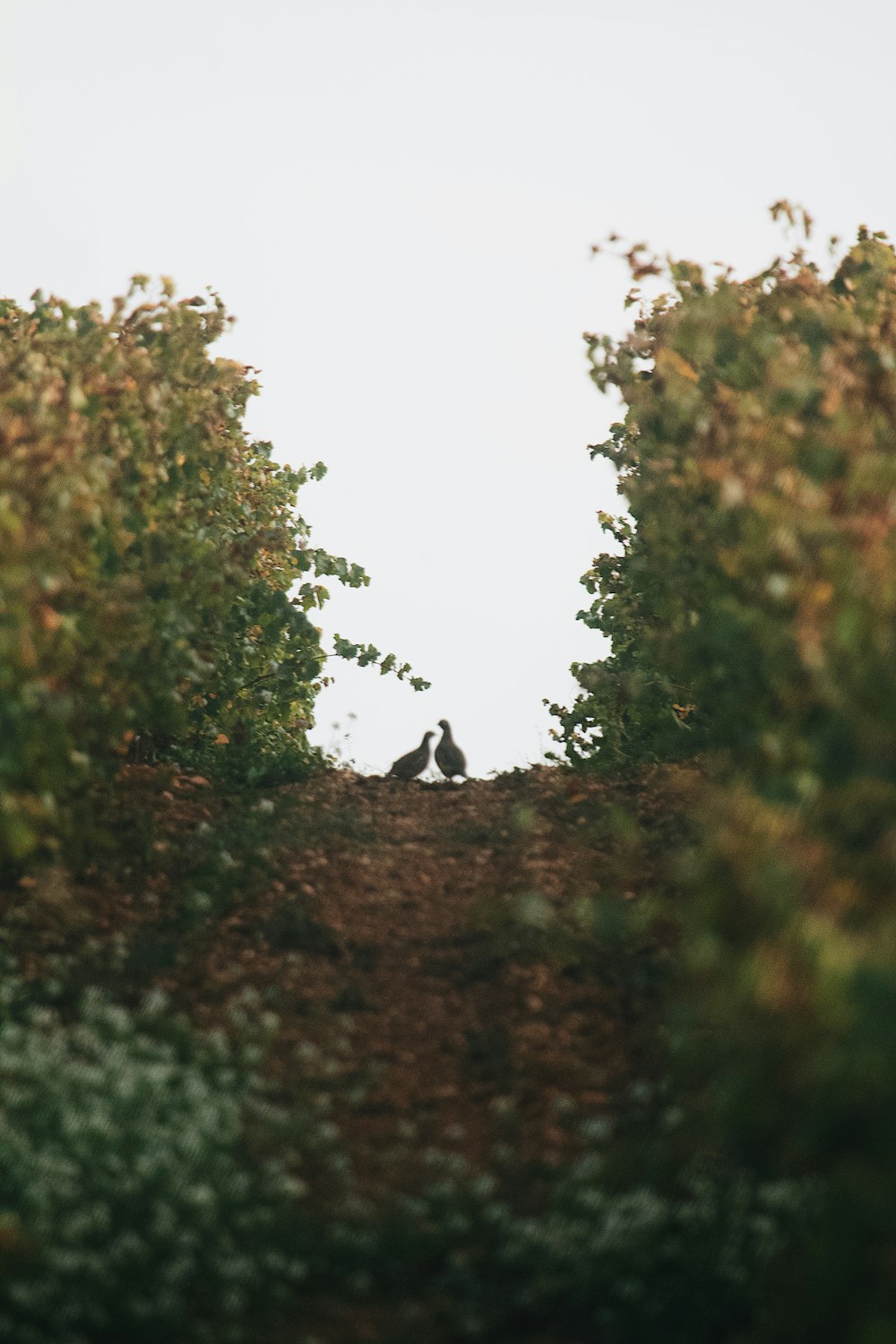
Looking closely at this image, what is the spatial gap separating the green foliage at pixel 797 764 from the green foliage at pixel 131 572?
11.1 feet

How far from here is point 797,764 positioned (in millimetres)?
5676

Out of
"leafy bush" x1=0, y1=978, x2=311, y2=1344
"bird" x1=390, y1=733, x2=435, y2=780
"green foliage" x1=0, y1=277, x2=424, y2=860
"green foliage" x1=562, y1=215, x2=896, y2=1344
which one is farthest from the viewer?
"bird" x1=390, y1=733, x2=435, y2=780

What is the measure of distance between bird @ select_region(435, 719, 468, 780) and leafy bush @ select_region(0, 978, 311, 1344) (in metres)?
7.00

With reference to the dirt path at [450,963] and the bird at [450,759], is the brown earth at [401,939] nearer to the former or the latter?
the dirt path at [450,963]

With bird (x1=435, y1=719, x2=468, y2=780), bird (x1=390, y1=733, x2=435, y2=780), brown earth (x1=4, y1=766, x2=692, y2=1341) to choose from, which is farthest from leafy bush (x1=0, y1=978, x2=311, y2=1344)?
bird (x1=435, y1=719, x2=468, y2=780)

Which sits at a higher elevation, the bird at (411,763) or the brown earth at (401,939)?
the bird at (411,763)

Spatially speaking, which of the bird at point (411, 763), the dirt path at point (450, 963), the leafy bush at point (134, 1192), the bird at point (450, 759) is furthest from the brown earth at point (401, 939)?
the bird at point (450, 759)

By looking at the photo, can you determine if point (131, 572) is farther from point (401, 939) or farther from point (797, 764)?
point (797, 764)

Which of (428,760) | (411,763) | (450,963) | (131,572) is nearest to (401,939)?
(450,963)

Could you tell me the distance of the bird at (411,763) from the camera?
13547 mm

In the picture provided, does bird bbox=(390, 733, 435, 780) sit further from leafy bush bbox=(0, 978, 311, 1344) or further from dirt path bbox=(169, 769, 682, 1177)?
leafy bush bbox=(0, 978, 311, 1344)

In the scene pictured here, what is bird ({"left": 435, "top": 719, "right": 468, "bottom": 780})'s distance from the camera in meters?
13.8

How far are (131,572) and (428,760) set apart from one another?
473 cm

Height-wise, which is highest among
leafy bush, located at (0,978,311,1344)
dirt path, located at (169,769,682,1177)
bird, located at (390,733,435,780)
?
bird, located at (390,733,435,780)
